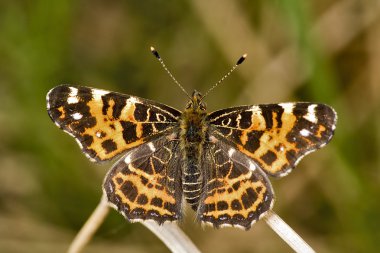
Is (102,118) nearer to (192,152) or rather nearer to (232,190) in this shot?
(192,152)

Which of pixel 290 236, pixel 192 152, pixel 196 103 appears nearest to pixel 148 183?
pixel 192 152

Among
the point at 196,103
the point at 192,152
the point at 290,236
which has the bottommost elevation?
the point at 290,236

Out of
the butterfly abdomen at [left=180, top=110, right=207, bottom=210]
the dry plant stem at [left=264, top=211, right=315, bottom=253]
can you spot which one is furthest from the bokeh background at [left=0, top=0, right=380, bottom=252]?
the dry plant stem at [left=264, top=211, right=315, bottom=253]

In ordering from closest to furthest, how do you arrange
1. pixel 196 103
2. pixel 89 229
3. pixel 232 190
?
1. pixel 232 190
2. pixel 89 229
3. pixel 196 103

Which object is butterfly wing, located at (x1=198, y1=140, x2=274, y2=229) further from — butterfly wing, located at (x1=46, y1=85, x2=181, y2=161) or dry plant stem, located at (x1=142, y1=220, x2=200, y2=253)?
butterfly wing, located at (x1=46, y1=85, x2=181, y2=161)

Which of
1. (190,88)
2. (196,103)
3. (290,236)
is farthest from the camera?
(190,88)

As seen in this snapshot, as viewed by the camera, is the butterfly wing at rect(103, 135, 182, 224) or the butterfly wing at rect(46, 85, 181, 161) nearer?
the butterfly wing at rect(103, 135, 182, 224)

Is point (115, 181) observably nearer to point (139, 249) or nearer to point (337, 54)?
point (139, 249)
